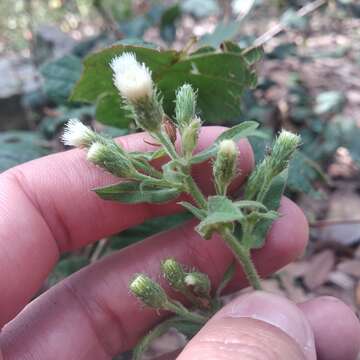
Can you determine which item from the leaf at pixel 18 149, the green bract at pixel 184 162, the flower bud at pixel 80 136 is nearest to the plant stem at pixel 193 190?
the green bract at pixel 184 162

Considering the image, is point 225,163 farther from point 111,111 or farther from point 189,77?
point 111,111

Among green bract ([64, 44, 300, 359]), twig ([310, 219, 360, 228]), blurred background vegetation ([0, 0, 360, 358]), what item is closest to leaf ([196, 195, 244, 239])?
green bract ([64, 44, 300, 359])

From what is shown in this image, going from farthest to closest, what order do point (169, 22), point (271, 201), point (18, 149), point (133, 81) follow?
1. point (169, 22)
2. point (18, 149)
3. point (271, 201)
4. point (133, 81)

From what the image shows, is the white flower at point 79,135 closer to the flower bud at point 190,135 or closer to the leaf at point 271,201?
the flower bud at point 190,135

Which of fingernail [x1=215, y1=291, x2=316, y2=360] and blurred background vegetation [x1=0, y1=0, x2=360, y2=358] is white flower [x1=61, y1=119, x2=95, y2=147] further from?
fingernail [x1=215, y1=291, x2=316, y2=360]

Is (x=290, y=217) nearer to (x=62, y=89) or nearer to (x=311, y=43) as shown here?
(x=62, y=89)

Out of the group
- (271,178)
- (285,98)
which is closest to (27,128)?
(285,98)

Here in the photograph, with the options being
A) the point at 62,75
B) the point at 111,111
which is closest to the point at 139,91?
the point at 111,111
